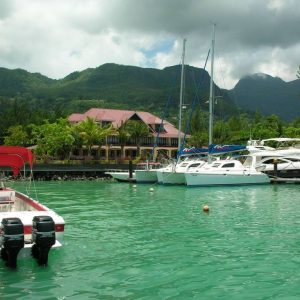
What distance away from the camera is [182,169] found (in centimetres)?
4522

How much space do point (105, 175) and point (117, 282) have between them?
1881 inches

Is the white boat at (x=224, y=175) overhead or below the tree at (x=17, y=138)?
below

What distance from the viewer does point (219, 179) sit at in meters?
41.2

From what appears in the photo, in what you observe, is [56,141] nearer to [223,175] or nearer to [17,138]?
[17,138]

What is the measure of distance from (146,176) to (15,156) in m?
30.5

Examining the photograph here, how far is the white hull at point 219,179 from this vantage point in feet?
134

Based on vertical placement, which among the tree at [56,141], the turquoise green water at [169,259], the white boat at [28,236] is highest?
the tree at [56,141]

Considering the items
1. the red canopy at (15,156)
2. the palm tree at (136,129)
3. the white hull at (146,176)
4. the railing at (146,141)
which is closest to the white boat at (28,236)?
the red canopy at (15,156)

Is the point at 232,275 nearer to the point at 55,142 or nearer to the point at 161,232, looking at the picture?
the point at 161,232

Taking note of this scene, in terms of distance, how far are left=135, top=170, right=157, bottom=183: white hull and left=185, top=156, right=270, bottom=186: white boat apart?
652cm

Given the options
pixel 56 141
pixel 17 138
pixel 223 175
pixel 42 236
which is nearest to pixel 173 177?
pixel 223 175

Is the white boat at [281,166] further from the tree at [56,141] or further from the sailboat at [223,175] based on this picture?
the tree at [56,141]

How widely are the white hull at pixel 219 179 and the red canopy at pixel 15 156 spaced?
2429cm

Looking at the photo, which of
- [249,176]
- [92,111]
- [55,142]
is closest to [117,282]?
[249,176]
